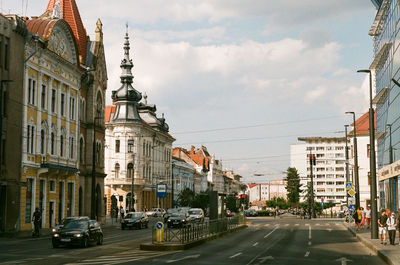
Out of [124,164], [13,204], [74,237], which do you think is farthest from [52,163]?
[124,164]

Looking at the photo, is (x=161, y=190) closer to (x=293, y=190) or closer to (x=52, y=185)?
(x=52, y=185)

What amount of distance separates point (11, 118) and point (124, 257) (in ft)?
73.7

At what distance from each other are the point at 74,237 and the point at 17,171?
1648 cm

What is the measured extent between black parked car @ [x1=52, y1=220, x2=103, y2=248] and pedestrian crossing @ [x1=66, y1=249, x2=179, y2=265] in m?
3.24

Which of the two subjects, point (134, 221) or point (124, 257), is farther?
point (134, 221)

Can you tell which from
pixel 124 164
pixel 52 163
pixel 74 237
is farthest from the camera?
pixel 124 164

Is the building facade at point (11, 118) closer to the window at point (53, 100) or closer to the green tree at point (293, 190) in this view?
the window at point (53, 100)

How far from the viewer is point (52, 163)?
49.7 metres

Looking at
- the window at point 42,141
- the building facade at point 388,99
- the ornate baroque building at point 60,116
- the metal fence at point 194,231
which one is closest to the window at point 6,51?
the ornate baroque building at point 60,116

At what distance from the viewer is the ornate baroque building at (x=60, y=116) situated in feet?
149

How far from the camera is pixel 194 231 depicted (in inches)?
1173

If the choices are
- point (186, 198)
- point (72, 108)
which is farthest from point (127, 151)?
point (72, 108)

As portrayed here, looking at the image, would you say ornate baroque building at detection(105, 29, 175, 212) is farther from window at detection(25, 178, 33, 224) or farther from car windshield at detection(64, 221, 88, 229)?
car windshield at detection(64, 221, 88, 229)

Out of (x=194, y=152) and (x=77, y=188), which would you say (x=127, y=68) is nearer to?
(x=77, y=188)
